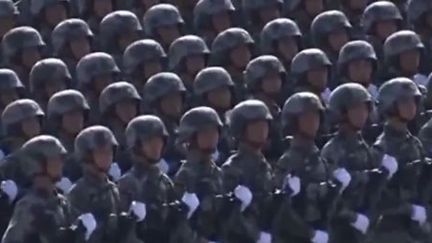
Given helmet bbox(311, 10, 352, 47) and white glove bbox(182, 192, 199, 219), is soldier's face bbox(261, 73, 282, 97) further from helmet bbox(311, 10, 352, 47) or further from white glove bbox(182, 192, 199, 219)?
white glove bbox(182, 192, 199, 219)

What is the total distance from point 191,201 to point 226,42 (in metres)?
2.07

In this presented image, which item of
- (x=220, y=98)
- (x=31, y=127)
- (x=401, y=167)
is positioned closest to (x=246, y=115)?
(x=220, y=98)

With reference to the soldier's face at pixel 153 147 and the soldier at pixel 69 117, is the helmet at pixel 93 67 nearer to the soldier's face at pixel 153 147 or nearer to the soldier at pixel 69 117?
the soldier at pixel 69 117

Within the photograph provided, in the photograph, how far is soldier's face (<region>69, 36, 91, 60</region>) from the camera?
55.9 feet

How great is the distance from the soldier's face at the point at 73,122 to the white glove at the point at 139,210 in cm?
99

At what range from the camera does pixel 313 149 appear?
1530cm

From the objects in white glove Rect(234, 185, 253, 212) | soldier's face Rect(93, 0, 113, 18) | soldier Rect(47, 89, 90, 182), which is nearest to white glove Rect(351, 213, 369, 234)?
white glove Rect(234, 185, 253, 212)

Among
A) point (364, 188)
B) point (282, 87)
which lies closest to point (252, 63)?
point (282, 87)

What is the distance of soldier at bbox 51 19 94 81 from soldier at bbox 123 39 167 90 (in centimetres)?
44

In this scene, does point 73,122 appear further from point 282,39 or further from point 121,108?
point 282,39

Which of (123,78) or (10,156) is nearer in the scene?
(10,156)

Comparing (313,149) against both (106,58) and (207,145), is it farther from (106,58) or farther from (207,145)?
(106,58)

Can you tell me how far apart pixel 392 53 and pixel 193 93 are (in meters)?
1.44

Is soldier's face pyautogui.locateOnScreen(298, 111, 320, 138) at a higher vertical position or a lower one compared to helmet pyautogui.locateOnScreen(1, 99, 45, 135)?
lower
